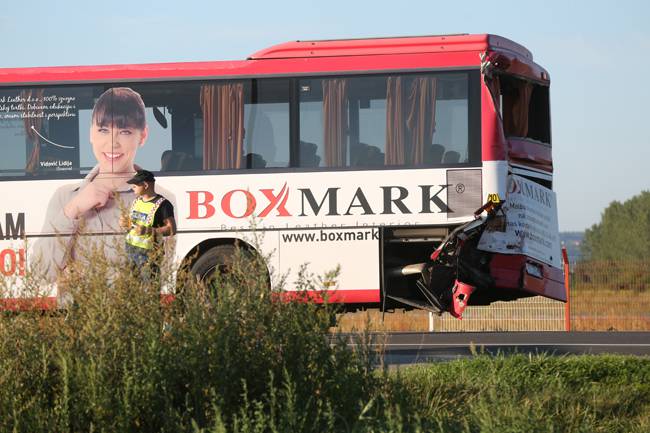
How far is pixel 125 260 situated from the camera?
7.94 meters

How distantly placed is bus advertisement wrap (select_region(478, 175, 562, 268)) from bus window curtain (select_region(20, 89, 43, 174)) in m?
5.86

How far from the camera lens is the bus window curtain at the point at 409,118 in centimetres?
1512

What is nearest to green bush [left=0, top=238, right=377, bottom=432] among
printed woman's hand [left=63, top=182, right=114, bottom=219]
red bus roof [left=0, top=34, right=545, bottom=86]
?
printed woman's hand [left=63, top=182, right=114, bottom=219]

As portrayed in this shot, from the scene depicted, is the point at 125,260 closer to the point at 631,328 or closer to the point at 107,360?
the point at 107,360

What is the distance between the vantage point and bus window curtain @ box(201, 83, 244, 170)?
15469 millimetres

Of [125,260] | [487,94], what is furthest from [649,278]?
[125,260]

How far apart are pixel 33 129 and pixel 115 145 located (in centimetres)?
117

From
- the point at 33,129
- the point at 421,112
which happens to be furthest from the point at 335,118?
the point at 33,129

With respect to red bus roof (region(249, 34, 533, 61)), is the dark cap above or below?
below

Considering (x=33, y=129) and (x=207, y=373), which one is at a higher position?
(x=33, y=129)

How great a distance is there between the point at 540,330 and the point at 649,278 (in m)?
3.07

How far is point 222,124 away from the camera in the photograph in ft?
51.2

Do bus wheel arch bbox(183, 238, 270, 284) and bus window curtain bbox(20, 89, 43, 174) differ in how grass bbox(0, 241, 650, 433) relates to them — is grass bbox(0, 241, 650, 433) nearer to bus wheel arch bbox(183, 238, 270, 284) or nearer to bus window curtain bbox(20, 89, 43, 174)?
bus wheel arch bbox(183, 238, 270, 284)

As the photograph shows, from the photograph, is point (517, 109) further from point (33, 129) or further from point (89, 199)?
point (33, 129)
